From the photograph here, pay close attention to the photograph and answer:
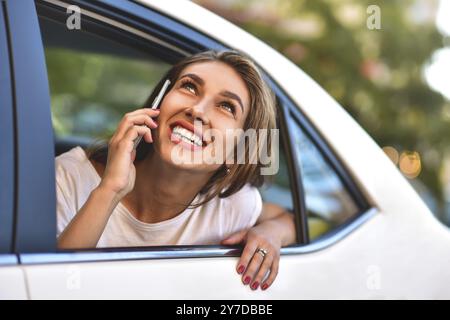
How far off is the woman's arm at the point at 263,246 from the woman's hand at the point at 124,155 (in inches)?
13.6

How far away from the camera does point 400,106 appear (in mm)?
9906

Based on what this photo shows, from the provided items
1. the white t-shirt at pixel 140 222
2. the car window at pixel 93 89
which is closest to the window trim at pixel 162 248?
the white t-shirt at pixel 140 222

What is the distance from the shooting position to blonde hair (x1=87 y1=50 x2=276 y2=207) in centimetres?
200

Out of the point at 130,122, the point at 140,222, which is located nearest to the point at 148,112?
the point at 130,122

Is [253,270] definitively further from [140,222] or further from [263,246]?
[140,222]

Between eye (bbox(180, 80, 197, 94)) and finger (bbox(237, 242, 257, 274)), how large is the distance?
48cm

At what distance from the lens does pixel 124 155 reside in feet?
5.78

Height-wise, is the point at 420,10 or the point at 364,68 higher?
the point at 420,10

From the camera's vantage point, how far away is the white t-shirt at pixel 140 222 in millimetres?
1836

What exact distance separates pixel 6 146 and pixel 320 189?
4.07 feet

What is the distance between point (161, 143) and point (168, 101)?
13 centimetres

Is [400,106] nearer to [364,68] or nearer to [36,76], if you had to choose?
[364,68]
